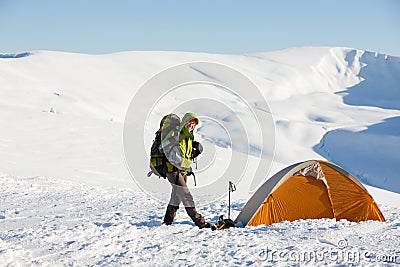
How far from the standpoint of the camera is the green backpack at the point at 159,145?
6.07 m

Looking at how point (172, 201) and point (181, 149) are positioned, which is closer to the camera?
point (181, 149)

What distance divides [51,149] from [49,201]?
374 inches

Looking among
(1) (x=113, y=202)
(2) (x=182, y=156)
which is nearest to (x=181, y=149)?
(2) (x=182, y=156)

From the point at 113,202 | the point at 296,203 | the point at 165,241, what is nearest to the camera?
the point at 165,241

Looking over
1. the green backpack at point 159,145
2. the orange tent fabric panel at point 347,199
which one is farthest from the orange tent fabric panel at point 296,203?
the green backpack at point 159,145

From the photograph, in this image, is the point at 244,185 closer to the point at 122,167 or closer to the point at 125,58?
the point at 122,167

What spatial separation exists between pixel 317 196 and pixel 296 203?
1.71 ft

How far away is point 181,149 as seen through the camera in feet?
19.8

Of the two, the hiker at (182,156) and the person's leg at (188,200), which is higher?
the hiker at (182,156)

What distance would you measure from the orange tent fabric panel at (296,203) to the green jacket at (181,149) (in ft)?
5.33

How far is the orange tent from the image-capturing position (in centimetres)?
716

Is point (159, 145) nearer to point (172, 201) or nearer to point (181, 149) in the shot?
point (181, 149)

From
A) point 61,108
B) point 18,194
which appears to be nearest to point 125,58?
point 61,108

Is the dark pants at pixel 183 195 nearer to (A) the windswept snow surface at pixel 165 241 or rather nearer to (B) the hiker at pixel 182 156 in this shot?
(B) the hiker at pixel 182 156
